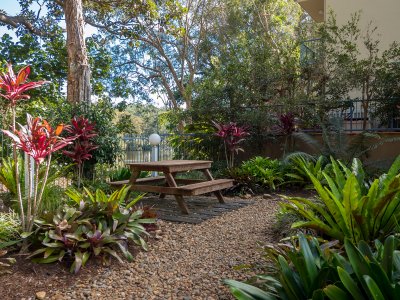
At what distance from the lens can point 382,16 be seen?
12008 mm

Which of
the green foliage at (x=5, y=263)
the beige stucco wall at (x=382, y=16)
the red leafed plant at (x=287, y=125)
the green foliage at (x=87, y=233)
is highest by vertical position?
the beige stucco wall at (x=382, y=16)

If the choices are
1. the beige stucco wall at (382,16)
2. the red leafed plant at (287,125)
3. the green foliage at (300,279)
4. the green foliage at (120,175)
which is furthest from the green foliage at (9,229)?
the beige stucco wall at (382,16)

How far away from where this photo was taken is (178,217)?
511cm

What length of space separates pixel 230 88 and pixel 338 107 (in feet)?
9.76

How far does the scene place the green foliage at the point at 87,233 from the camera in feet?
10.8

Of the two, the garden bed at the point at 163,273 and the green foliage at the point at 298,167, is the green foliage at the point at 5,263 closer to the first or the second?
the garden bed at the point at 163,273

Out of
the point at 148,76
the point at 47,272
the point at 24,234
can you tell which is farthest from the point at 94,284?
the point at 148,76

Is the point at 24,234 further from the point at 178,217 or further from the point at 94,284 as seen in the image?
the point at 178,217

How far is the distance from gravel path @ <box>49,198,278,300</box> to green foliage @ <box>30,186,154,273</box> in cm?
20

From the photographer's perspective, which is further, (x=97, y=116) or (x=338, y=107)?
(x=338, y=107)

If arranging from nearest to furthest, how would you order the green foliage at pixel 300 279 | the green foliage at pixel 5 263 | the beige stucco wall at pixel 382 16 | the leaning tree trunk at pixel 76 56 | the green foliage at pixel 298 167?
the green foliage at pixel 300 279, the green foliage at pixel 5 263, the green foliage at pixel 298 167, the leaning tree trunk at pixel 76 56, the beige stucco wall at pixel 382 16

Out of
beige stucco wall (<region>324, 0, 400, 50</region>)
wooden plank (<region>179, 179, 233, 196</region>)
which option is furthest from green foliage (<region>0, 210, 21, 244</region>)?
beige stucco wall (<region>324, 0, 400, 50</region>)

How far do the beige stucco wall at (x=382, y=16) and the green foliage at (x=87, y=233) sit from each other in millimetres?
10716

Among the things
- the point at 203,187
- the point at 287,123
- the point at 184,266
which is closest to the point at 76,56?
the point at 203,187
